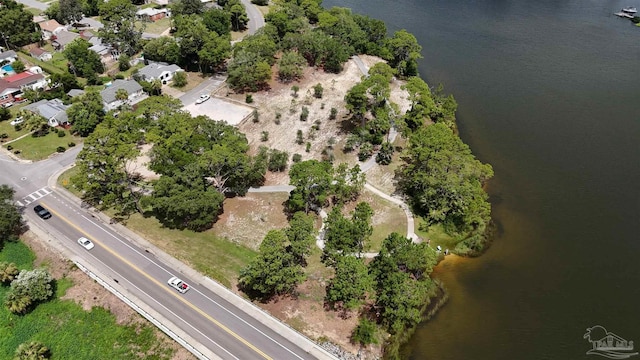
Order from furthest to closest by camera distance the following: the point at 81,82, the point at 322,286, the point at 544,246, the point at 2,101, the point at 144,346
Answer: the point at 81,82
the point at 2,101
the point at 544,246
the point at 322,286
the point at 144,346

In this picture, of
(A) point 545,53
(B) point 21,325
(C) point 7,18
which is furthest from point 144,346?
(A) point 545,53

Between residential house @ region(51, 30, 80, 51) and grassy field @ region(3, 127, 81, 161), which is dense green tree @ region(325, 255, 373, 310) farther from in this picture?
residential house @ region(51, 30, 80, 51)

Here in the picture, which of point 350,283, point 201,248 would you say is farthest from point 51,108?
point 350,283

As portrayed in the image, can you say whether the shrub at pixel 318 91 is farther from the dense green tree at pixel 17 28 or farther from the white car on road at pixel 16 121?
the dense green tree at pixel 17 28

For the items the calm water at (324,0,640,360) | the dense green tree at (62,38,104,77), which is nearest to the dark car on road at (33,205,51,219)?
the dense green tree at (62,38,104,77)

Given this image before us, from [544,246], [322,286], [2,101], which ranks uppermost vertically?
[544,246]

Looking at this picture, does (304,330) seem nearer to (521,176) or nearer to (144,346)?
(144,346)

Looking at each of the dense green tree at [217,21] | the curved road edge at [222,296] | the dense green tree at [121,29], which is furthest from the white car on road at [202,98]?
the curved road edge at [222,296]
